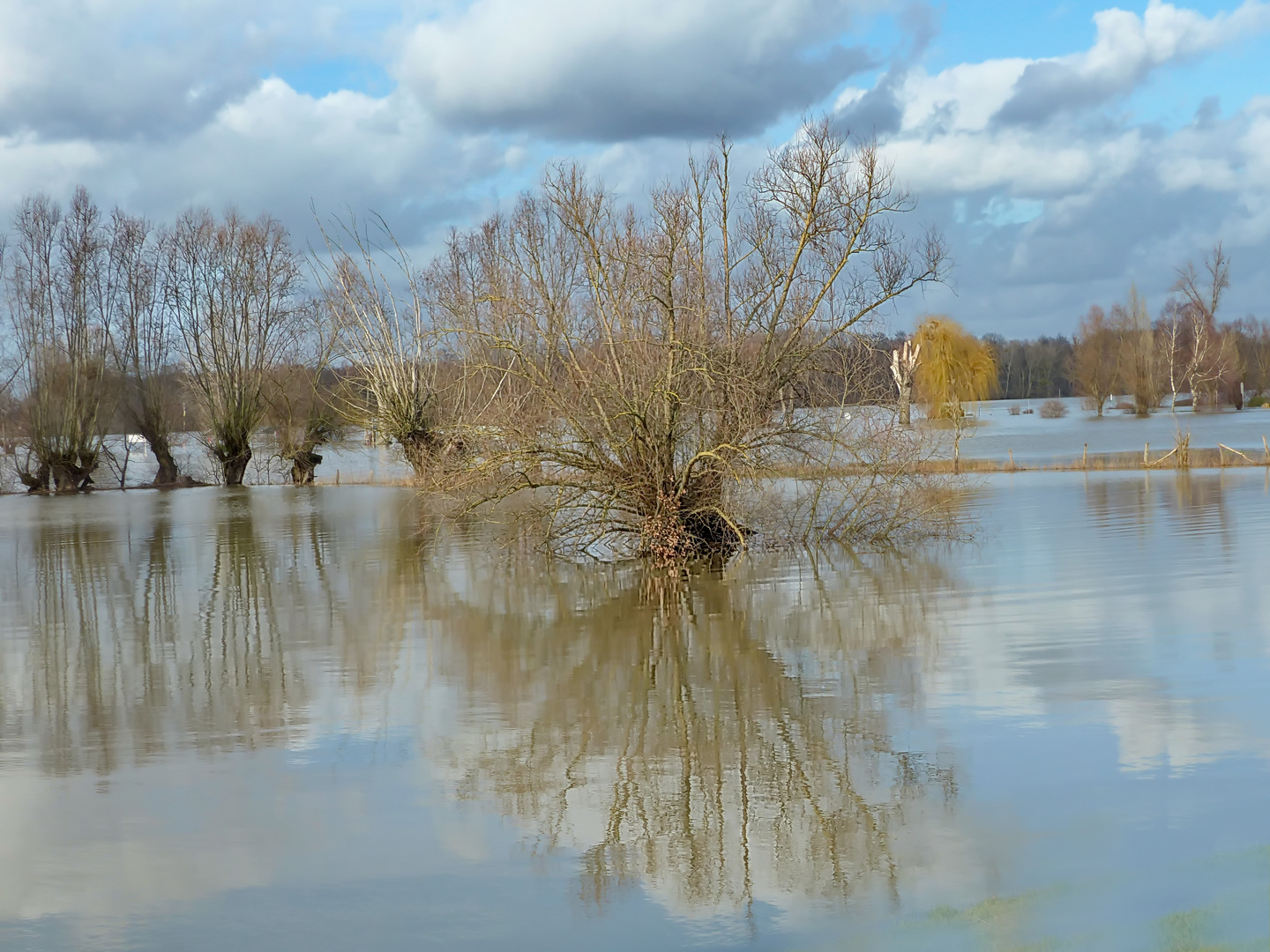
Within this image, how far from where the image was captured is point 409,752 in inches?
339

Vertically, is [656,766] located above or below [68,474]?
below

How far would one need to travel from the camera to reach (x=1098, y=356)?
89.9 metres

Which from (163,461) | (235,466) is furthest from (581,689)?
(163,461)

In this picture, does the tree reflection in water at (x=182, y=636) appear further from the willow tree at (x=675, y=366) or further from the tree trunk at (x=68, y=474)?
the tree trunk at (x=68, y=474)

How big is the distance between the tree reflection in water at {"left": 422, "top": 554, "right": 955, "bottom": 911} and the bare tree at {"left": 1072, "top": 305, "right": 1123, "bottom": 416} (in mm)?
80620

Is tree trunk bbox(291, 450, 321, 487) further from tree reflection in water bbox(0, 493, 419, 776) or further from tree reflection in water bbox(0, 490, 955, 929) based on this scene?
tree reflection in water bbox(0, 490, 955, 929)

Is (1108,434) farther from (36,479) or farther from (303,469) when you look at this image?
(36,479)

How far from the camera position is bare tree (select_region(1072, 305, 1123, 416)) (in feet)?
292

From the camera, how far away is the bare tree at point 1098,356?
292 feet

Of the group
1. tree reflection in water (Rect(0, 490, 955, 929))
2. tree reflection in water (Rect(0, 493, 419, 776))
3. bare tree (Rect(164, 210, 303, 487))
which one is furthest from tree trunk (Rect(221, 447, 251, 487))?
tree reflection in water (Rect(0, 490, 955, 929))

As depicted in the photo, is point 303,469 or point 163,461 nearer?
point 303,469

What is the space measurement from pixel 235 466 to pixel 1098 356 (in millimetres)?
64550

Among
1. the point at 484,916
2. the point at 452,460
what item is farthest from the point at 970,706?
the point at 452,460

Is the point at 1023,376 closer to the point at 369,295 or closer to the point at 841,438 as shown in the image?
the point at 369,295
